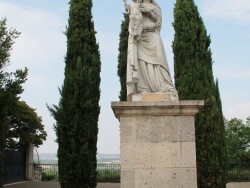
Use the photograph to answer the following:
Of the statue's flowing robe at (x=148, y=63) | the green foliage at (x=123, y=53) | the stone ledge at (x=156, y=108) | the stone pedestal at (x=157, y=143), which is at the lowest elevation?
the stone pedestal at (x=157, y=143)

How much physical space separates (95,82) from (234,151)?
57.8ft

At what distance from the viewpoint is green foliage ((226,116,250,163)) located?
2744 centimetres

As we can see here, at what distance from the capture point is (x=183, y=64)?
14.5 metres

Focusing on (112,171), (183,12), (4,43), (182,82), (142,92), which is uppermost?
(183,12)

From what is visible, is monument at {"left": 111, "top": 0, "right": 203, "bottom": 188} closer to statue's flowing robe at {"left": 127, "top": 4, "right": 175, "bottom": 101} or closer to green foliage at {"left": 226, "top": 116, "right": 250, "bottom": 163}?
statue's flowing robe at {"left": 127, "top": 4, "right": 175, "bottom": 101}

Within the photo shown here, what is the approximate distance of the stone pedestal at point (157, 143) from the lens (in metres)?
6.21

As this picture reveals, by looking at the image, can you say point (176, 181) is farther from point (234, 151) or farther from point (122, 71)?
point (234, 151)

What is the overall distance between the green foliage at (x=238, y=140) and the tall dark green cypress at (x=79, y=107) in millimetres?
16225

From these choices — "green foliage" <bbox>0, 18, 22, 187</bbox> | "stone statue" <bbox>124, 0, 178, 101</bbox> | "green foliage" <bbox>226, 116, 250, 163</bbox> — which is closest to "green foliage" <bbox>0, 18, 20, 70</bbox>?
"green foliage" <bbox>0, 18, 22, 187</bbox>

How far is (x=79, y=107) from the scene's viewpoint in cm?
1417

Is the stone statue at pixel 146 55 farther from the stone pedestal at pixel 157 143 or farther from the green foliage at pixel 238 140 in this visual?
the green foliage at pixel 238 140

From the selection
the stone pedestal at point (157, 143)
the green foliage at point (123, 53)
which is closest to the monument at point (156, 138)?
the stone pedestal at point (157, 143)

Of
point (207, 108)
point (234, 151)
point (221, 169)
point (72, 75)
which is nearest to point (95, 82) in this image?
point (72, 75)

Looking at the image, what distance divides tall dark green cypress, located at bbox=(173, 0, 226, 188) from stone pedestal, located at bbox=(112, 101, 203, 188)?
22.2ft
